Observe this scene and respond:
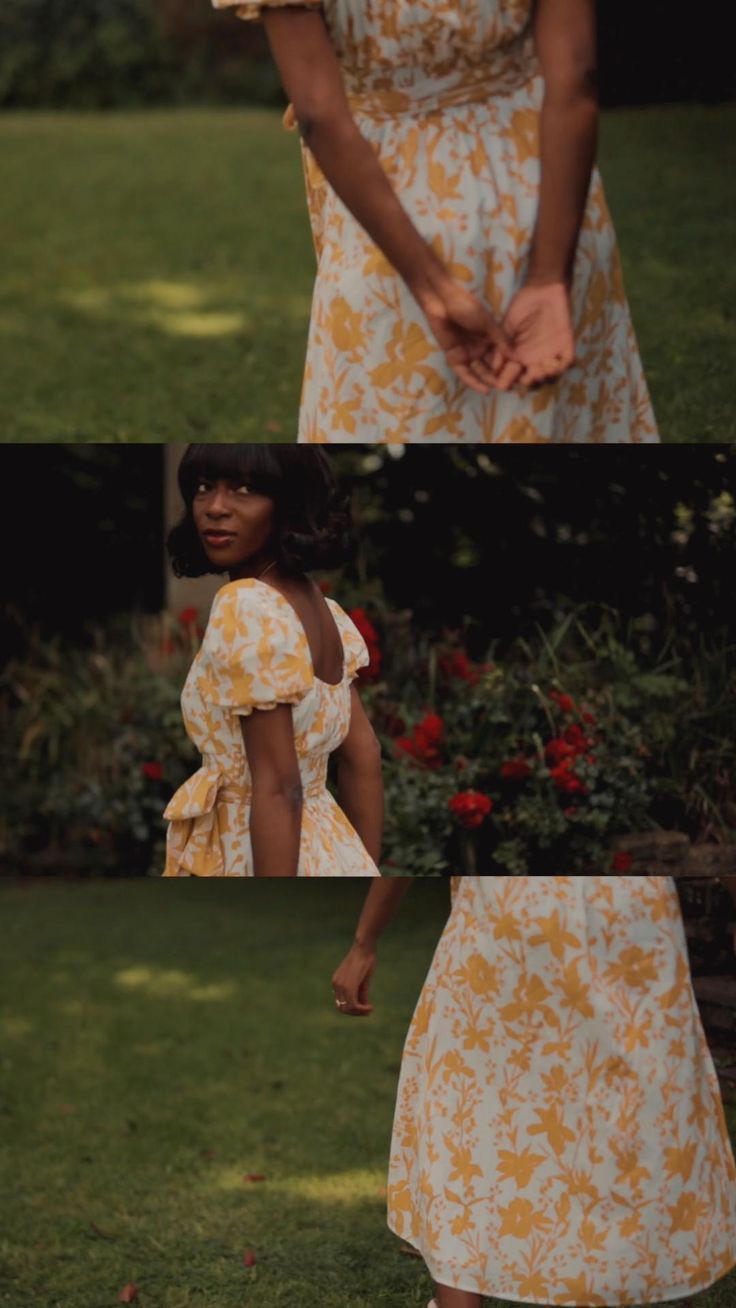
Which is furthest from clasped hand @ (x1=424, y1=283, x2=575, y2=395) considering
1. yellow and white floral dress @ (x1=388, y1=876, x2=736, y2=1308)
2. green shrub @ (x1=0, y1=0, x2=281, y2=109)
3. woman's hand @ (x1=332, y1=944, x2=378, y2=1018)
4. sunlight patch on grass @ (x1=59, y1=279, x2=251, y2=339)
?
green shrub @ (x1=0, y1=0, x2=281, y2=109)

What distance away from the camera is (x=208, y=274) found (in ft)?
26.0

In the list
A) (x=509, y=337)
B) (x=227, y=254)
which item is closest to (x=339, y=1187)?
(x=509, y=337)

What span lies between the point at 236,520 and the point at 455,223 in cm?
48

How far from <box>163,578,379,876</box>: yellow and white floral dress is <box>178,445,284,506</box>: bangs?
127mm

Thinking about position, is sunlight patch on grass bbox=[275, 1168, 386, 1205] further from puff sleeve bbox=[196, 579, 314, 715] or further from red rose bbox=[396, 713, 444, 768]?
puff sleeve bbox=[196, 579, 314, 715]

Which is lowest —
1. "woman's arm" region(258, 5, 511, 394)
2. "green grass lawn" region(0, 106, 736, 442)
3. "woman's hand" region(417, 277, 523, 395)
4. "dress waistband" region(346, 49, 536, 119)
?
"woman's hand" region(417, 277, 523, 395)

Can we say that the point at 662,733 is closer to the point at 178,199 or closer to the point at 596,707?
the point at 596,707

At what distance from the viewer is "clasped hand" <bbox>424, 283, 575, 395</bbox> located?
2312 mm

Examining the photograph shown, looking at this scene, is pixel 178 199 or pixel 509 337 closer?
pixel 509 337

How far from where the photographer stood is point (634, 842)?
257cm

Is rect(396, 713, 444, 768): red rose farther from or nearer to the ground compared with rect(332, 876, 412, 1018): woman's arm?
farther from the ground

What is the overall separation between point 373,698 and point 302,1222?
1.92 meters

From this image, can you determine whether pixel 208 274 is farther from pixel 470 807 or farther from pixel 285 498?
pixel 285 498

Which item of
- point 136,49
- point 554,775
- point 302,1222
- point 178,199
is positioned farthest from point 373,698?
point 136,49
